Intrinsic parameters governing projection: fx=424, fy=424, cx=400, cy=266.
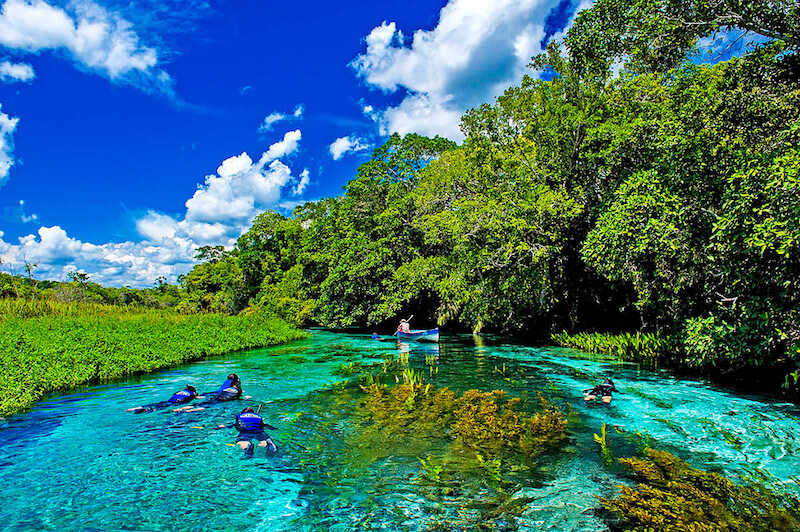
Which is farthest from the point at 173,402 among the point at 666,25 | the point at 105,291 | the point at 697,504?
the point at 105,291

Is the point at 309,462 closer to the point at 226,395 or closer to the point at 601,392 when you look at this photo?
the point at 226,395

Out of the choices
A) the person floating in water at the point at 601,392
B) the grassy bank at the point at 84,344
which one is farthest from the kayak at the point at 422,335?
the person floating in water at the point at 601,392

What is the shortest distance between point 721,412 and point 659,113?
942 centimetres

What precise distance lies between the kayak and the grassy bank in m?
8.48

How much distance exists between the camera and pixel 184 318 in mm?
20594

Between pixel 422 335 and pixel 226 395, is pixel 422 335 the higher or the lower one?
the higher one

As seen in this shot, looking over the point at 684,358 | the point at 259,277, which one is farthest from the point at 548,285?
the point at 259,277

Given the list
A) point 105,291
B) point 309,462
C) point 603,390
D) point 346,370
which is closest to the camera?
point 309,462

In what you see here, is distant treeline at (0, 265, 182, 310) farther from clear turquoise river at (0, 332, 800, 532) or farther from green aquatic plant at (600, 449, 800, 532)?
green aquatic plant at (600, 449, 800, 532)

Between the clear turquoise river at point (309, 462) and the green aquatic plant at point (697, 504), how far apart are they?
1.20ft

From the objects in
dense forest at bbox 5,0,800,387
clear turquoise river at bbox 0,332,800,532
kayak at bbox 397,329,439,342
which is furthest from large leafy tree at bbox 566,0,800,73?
kayak at bbox 397,329,439,342

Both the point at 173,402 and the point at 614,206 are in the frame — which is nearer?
the point at 173,402

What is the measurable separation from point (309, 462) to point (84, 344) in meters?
10.7

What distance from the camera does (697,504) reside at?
5145 millimetres
